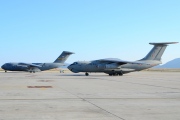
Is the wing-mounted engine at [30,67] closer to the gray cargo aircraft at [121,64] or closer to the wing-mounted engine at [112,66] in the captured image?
the gray cargo aircraft at [121,64]

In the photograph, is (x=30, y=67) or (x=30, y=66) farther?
(x=30, y=67)

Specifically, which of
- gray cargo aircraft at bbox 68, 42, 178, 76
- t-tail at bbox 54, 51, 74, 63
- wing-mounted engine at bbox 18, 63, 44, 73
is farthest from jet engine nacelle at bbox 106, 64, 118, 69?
wing-mounted engine at bbox 18, 63, 44, 73

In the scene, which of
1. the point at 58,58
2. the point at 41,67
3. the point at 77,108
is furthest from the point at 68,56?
the point at 77,108

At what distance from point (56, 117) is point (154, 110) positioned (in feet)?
11.2

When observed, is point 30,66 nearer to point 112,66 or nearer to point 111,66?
point 111,66

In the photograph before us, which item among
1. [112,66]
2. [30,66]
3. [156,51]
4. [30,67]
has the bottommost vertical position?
[112,66]

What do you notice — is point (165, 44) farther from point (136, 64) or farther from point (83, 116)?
point (83, 116)

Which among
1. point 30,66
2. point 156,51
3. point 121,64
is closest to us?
point 121,64

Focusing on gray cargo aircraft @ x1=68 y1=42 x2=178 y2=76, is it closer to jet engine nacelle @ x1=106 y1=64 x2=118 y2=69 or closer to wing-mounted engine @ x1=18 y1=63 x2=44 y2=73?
jet engine nacelle @ x1=106 y1=64 x2=118 y2=69

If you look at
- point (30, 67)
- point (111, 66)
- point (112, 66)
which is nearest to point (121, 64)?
point (112, 66)

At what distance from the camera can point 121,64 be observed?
48.7 m

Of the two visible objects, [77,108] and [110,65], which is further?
[110,65]

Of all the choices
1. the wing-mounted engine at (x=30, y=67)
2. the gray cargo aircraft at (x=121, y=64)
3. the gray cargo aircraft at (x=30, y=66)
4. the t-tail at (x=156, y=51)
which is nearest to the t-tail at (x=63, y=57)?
the gray cargo aircraft at (x=30, y=66)

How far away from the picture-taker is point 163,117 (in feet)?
26.4
